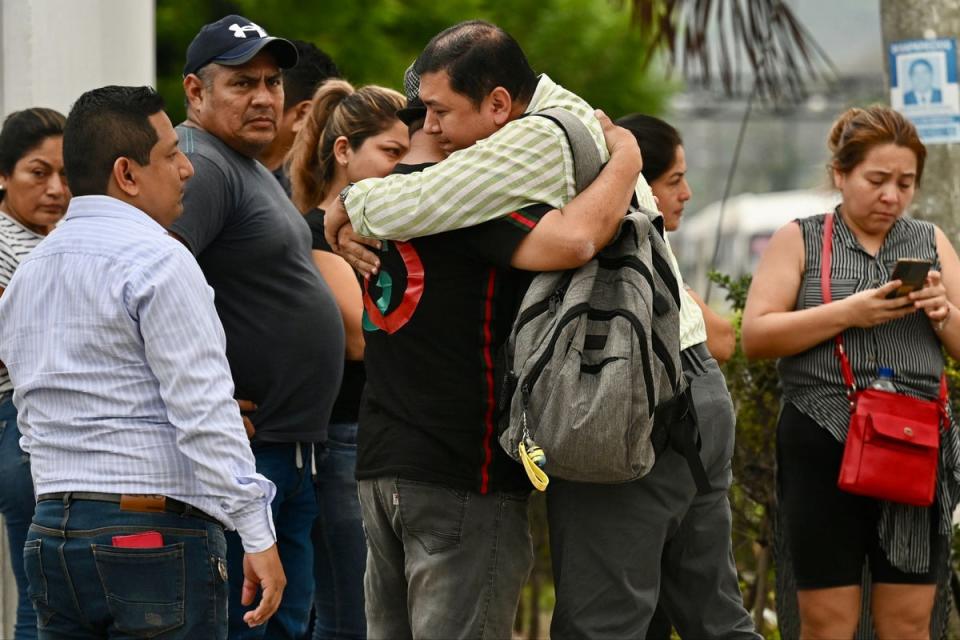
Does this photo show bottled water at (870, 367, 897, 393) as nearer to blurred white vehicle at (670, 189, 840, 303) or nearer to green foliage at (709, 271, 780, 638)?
green foliage at (709, 271, 780, 638)

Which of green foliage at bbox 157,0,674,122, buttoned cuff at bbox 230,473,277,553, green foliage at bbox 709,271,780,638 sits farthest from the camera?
green foliage at bbox 157,0,674,122

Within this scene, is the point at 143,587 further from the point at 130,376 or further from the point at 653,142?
the point at 653,142

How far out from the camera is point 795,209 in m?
29.2

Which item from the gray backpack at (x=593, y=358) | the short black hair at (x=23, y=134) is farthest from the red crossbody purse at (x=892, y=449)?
the short black hair at (x=23, y=134)

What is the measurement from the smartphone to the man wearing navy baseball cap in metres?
1.80

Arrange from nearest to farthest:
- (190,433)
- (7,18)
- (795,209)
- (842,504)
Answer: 1. (190,433)
2. (842,504)
3. (7,18)
4. (795,209)

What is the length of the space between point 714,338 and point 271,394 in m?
1.38

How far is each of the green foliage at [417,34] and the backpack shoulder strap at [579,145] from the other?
37.5 ft

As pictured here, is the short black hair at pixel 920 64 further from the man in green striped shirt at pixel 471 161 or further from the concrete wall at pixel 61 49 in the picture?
the concrete wall at pixel 61 49

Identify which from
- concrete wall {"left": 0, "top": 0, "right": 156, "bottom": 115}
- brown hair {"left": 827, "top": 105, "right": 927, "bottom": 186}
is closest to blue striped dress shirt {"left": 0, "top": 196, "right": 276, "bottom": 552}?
brown hair {"left": 827, "top": 105, "right": 927, "bottom": 186}

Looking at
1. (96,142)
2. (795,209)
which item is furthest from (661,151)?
(795,209)

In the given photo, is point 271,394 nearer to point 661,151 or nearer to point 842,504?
point 661,151

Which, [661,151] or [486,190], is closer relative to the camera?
[486,190]

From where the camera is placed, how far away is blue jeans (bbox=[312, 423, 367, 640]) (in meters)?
4.79
